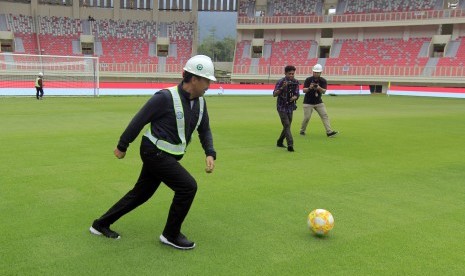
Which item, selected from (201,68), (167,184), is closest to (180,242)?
(167,184)

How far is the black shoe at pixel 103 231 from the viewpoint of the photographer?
4215 mm

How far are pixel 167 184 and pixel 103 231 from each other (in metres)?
0.93

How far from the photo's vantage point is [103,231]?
424 cm

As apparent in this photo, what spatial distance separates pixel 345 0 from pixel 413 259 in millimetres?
47892

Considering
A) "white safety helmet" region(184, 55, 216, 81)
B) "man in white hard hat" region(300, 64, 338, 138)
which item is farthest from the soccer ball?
"man in white hard hat" region(300, 64, 338, 138)

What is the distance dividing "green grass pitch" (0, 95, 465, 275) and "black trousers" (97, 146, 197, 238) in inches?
12.9

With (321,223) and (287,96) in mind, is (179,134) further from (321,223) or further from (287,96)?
(287,96)

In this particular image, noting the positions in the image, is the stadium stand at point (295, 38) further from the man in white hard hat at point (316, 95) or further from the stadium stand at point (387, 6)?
the man in white hard hat at point (316, 95)

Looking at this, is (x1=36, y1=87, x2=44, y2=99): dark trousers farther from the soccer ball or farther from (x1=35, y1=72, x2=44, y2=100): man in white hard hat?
the soccer ball

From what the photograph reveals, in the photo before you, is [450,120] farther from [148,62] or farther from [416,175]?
[148,62]

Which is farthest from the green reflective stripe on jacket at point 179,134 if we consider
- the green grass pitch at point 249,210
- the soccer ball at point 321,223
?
the soccer ball at point 321,223

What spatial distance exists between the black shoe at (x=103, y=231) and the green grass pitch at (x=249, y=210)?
0.30ft

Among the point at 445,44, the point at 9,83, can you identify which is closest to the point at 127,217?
the point at 9,83

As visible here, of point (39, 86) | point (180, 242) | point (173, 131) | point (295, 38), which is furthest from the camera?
point (295, 38)
